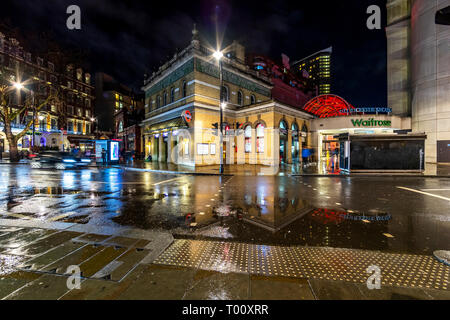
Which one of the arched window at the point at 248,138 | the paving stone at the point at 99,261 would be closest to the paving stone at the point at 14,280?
the paving stone at the point at 99,261

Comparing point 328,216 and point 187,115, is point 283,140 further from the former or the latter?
point 328,216

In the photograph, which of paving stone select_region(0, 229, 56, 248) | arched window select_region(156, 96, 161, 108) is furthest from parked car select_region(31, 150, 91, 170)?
paving stone select_region(0, 229, 56, 248)

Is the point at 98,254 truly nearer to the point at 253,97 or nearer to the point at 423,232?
the point at 423,232

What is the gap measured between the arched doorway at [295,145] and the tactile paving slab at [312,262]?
2340 cm

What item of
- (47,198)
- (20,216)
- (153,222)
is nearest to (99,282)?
(153,222)

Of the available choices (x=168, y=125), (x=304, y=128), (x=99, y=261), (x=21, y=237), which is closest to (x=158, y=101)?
(x=168, y=125)

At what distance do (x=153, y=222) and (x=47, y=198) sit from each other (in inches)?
205

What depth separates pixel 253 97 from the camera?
92.6ft

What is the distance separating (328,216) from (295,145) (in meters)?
22.4

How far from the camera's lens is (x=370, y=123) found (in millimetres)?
27844

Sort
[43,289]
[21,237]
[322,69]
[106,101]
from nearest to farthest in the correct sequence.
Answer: [43,289] → [21,237] → [106,101] → [322,69]

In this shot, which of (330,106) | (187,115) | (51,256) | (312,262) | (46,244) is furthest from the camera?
(330,106)

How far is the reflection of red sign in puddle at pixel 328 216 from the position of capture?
503 cm

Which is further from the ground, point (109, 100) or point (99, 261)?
point (109, 100)
